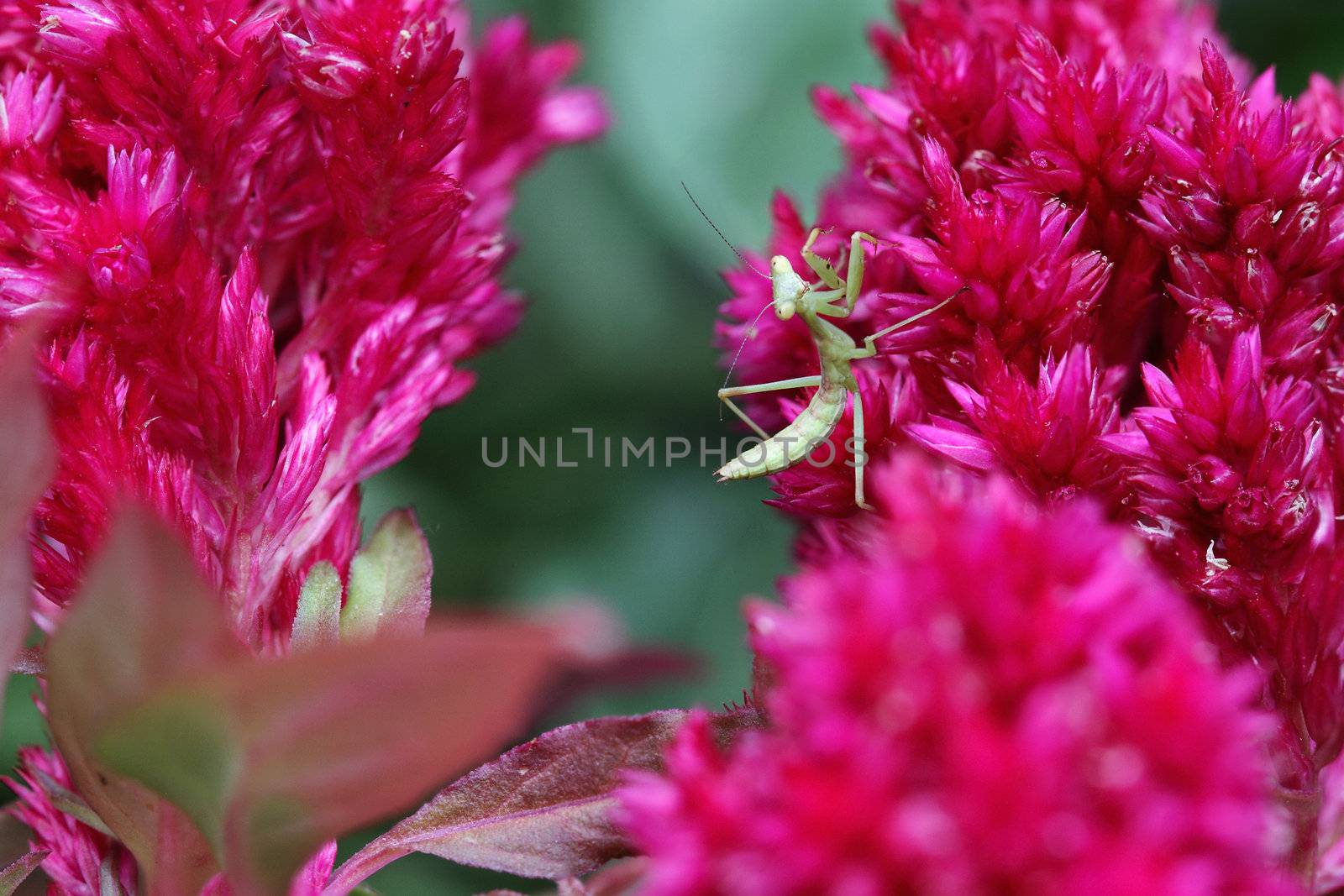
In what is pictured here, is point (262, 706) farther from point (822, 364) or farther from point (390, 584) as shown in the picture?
point (822, 364)

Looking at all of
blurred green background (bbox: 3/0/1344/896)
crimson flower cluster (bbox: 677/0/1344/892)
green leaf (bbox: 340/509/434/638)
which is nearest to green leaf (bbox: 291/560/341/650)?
green leaf (bbox: 340/509/434/638)

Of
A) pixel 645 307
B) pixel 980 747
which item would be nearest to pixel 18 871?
pixel 980 747

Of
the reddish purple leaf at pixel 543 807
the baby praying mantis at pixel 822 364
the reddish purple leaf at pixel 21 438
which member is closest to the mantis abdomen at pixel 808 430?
the baby praying mantis at pixel 822 364

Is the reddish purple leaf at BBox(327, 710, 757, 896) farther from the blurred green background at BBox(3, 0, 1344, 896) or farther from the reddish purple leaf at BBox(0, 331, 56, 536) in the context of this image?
the blurred green background at BBox(3, 0, 1344, 896)

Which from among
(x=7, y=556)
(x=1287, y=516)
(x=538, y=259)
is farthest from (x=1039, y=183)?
(x=538, y=259)

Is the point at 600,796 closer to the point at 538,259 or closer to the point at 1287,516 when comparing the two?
the point at 1287,516

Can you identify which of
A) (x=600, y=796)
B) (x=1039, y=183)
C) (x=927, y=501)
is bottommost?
(x=600, y=796)

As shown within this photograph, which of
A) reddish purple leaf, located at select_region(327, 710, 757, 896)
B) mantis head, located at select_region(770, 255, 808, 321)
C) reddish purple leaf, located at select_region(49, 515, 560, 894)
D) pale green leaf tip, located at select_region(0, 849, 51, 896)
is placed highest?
mantis head, located at select_region(770, 255, 808, 321)
